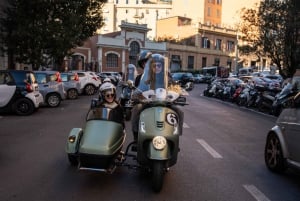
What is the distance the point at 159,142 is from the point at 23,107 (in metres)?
10.2

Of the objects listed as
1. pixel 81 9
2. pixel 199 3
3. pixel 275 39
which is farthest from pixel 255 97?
pixel 199 3

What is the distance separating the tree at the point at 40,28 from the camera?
25312 mm

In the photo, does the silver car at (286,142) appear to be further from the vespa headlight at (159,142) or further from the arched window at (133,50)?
the arched window at (133,50)

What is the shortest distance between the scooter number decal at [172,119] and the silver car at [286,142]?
73.0 inches

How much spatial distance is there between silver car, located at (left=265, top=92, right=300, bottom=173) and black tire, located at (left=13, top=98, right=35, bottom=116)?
31.8 feet

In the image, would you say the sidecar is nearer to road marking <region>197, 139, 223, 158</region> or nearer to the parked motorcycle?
road marking <region>197, 139, 223, 158</region>

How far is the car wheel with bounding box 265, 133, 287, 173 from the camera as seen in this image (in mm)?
6418

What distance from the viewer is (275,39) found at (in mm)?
20453

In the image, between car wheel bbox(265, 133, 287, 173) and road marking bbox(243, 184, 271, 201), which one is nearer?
road marking bbox(243, 184, 271, 201)

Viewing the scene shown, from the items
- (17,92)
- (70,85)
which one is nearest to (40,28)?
(70,85)

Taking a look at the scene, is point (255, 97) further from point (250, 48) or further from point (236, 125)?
point (236, 125)

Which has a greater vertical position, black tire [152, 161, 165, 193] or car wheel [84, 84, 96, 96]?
black tire [152, 161, 165, 193]

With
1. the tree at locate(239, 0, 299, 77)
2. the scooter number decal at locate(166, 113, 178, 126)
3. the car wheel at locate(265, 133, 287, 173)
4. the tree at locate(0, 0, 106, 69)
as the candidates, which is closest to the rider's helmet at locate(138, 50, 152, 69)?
the scooter number decal at locate(166, 113, 178, 126)

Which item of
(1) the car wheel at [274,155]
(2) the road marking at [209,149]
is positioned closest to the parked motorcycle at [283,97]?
(2) the road marking at [209,149]
